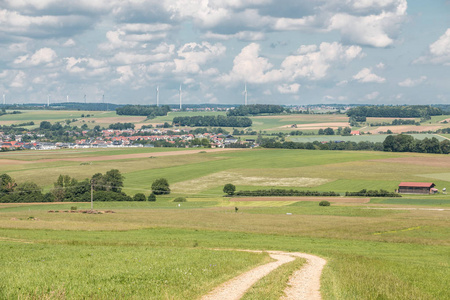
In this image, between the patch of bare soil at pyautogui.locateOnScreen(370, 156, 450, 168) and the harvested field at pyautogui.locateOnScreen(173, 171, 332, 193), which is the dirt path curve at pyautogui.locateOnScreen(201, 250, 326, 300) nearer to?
the harvested field at pyautogui.locateOnScreen(173, 171, 332, 193)

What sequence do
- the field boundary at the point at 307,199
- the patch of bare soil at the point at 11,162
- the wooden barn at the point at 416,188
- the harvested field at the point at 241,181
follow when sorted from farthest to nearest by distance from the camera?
the patch of bare soil at the point at 11,162 → the harvested field at the point at 241,181 → the wooden barn at the point at 416,188 → the field boundary at the point at 307,199

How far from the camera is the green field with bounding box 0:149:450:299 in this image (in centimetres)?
2105

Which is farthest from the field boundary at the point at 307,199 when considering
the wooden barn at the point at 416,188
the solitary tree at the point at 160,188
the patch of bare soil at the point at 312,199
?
the solitary tree at the point at 160,188

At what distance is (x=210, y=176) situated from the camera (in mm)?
135625

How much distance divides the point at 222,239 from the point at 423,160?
12465 cm

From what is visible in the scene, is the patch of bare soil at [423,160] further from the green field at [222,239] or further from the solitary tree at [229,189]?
the solitary tree at [229,189]

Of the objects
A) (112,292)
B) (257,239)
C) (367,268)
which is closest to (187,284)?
(112,292)

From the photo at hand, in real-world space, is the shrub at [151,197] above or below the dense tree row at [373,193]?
below

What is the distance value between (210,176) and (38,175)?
4289 centimetres

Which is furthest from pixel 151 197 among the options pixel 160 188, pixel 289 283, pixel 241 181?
pixel 289 283

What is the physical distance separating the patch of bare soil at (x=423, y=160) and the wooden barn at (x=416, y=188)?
3509 centimetres

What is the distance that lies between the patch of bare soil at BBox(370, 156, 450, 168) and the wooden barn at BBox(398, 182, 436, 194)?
1382 inches

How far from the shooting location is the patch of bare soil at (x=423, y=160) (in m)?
148

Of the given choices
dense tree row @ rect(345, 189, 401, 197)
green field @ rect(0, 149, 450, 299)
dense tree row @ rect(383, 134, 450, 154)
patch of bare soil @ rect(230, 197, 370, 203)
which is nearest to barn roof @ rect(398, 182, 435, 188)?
green field @ rect(0, 149, 450, 299)
